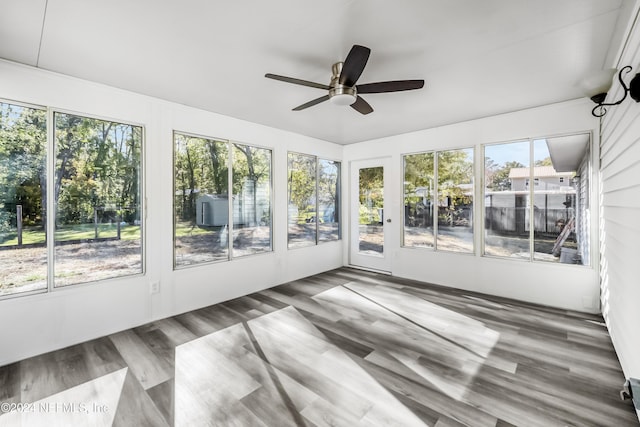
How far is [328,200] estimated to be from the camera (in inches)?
229

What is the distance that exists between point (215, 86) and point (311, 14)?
1.54 m

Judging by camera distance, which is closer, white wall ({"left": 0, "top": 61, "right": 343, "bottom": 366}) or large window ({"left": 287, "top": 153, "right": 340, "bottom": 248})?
white wall ({"left": 0, "top": 61, "right": 343, "bottom": 366})

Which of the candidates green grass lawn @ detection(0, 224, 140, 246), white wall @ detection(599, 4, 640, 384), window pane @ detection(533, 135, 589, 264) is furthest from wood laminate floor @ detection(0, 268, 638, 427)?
green grass lawn @ detection(0, 224, 140, 246)

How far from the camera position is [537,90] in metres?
3.15

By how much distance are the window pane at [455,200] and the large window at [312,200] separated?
210 cm

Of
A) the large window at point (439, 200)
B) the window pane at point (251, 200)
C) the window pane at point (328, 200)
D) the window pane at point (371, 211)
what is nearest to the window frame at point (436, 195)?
the large window at point (439, 200)

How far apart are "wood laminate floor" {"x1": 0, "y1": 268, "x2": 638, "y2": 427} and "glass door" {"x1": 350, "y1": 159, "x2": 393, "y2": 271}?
6.67 feet

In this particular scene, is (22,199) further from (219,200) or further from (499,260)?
(499,260)

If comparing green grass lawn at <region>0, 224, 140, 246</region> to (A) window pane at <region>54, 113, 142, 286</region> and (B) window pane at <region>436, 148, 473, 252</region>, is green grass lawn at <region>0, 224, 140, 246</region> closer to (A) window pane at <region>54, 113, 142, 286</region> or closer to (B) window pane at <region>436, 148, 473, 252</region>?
(A) window pane at <region>54, 113, 142, 286</region>

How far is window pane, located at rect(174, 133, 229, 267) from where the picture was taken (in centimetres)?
360

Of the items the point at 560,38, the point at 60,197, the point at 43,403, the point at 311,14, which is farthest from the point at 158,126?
the point at 560,38

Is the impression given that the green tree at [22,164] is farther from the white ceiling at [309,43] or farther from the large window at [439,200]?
the large window at [439,200]

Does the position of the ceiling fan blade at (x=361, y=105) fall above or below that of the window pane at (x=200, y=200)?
above

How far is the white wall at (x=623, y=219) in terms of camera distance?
6.15 ft
